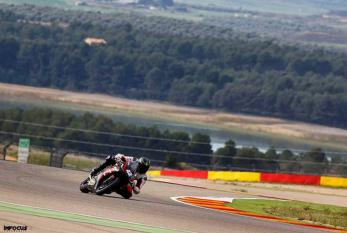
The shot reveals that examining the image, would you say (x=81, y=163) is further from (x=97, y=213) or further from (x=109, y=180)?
(x=97, y=213)

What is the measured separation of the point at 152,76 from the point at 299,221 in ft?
420

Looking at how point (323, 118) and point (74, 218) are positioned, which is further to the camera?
point (323, 118)

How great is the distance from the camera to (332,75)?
16438 centimetres

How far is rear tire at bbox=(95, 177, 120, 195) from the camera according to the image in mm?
24297

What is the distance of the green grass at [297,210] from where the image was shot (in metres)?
26.5

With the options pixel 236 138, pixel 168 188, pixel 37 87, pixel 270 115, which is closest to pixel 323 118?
pixel 270 115

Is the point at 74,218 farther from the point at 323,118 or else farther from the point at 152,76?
the point at 152,76

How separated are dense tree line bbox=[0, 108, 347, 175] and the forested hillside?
152 feet

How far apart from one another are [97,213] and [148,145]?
163 ft

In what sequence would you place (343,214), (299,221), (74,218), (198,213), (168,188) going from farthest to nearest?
(168,188), (343,214), (299,221), (198,213), (74,218)

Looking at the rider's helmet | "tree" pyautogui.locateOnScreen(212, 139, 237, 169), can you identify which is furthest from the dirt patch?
the rider's helmet

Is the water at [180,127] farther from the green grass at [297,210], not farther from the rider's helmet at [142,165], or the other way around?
the rider's helmet at [142,165]

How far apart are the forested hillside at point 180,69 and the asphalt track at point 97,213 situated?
311 ft

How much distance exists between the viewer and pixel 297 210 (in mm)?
28562
